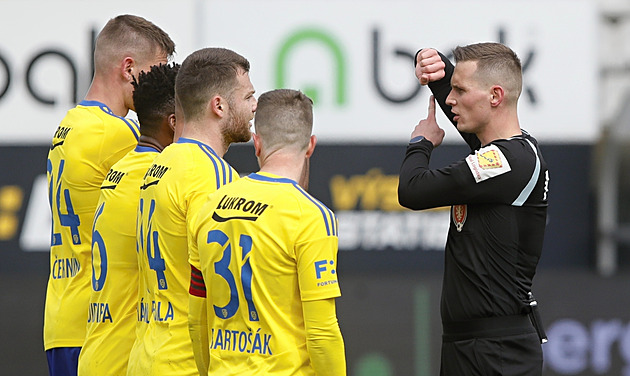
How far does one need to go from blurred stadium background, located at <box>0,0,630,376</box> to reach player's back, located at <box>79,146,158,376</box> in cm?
369

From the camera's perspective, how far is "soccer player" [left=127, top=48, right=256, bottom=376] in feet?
10.0

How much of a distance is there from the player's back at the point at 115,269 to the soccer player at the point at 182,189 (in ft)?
0.57

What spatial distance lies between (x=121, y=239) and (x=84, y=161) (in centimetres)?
43

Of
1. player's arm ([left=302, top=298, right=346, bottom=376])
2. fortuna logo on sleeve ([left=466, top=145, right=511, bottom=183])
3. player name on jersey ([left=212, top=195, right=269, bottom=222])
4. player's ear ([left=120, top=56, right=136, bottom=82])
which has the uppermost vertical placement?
player's ear ([left=120, top=56, right=136, bottom=82])

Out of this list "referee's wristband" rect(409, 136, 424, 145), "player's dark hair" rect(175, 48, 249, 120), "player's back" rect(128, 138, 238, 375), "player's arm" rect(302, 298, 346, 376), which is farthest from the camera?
"referee's wristband" rect(409, 136, 424, 145)

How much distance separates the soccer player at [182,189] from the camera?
10.0 feet

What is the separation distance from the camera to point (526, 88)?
291 inches

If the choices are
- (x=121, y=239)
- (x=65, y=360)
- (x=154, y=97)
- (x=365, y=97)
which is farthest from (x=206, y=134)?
(x=365, y=97)

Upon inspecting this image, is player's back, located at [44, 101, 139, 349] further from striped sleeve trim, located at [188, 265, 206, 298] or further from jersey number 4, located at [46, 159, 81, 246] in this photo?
striped sleeve trim, located at [188, 265, 206, 298]

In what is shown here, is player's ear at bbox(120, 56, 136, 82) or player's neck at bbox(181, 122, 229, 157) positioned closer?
player's neck at bbox(181, 122, 229, 157)

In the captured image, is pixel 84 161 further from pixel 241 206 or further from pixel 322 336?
pixel 322 336

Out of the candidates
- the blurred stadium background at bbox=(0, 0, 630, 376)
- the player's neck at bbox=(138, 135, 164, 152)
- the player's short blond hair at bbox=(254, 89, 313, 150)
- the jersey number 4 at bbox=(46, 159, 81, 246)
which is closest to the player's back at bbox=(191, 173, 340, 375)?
the player's short blond hair at bbox=(254, 89, 313, 150)

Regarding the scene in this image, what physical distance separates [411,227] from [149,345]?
426 cm

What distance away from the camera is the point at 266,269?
282 centimetres
